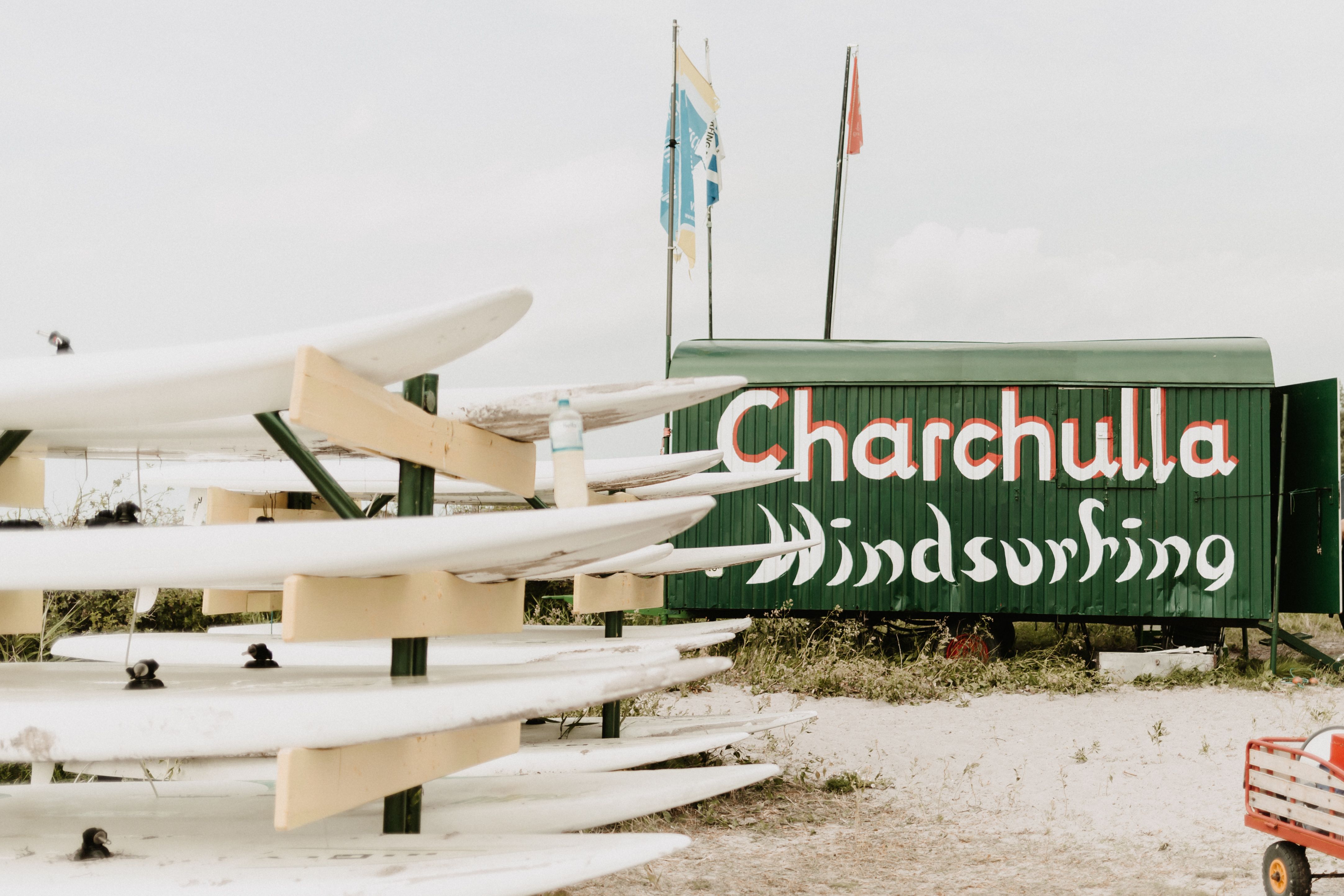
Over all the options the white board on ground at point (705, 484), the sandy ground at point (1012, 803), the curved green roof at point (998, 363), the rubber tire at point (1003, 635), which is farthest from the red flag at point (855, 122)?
the white board on ground at point (705, 484)

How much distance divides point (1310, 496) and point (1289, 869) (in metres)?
7.77

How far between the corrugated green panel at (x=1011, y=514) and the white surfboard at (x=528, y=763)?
5226 millimetres

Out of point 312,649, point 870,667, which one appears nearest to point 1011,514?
point 870,667

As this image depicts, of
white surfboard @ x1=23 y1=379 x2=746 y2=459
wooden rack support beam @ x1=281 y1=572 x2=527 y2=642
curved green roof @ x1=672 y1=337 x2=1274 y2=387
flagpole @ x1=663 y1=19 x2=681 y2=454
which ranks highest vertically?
flagpole @ x1=663 y1=19 x2=681 y2=454

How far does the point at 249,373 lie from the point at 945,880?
13.2 feet

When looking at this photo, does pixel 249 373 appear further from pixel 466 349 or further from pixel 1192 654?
pixel 1192 654

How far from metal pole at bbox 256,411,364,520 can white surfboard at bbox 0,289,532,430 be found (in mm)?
233

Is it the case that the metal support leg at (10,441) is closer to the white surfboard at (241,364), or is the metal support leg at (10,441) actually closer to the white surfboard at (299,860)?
the white surfboard at (241,364)

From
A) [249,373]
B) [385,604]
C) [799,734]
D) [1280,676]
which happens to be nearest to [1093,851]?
[799,734]

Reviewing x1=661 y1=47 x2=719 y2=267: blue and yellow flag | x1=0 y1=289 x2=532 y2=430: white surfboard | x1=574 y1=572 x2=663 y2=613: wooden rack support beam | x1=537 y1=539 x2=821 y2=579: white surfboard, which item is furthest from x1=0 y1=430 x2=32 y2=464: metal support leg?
x1=661 y1=47 x2=719 y2=267: blue and yellow flag

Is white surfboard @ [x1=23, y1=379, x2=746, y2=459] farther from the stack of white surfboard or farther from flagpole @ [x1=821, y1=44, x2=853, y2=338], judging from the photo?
flagpole @ [x1=821, y1=44, x2=853, y2=338]

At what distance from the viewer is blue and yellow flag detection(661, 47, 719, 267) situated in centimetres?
1544

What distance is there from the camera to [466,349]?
9.25ft

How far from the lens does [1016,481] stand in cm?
1059
